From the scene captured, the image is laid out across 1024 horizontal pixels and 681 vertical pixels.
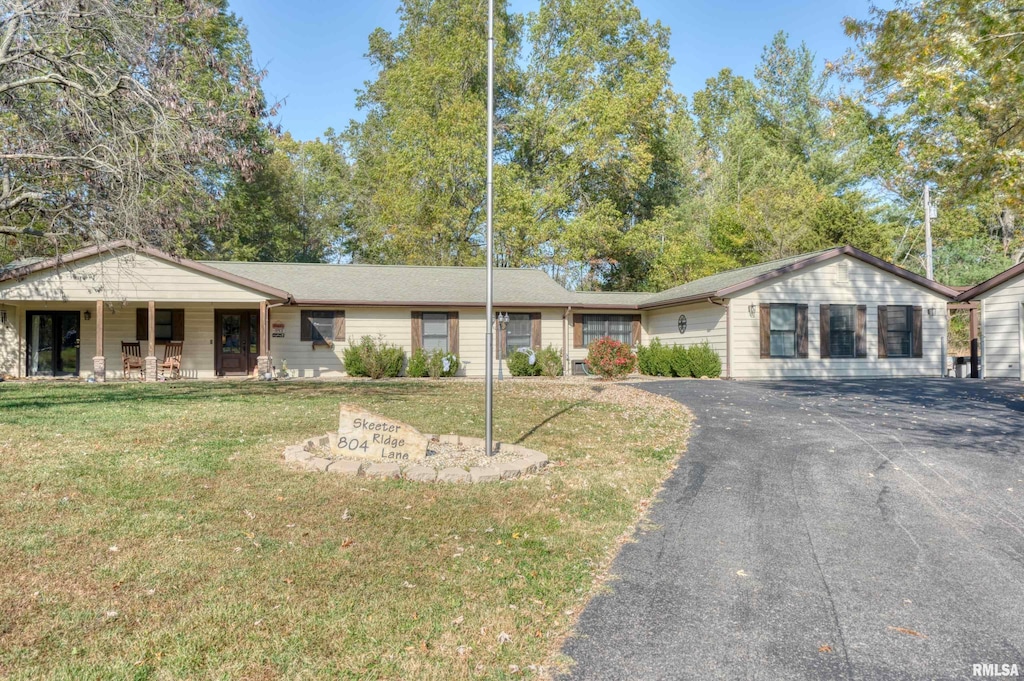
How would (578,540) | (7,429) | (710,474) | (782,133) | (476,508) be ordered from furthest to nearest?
(782,133) < (7,429) < (710,474) < (476,508) < (578,540)

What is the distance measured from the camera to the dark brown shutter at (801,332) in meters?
18.9

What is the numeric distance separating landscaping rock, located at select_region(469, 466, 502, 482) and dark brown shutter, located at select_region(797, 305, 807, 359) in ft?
49.5

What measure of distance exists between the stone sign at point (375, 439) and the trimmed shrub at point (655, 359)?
46.0ft

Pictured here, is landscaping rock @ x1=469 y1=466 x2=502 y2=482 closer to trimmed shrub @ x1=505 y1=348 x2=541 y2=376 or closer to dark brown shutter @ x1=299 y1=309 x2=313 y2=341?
trimmed shrub @ x1=505 y1=348 x2=541 y2=376

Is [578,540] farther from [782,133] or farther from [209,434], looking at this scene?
[782,133]

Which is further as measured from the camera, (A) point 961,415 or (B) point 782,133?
(B) point 782,133

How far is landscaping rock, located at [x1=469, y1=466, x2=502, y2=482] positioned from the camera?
641 cm

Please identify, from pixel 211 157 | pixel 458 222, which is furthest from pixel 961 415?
pixel 458 222

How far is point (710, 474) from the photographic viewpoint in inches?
271

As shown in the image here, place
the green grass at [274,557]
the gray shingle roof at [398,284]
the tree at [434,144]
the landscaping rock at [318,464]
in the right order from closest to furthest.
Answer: the green grass at [274,557] < the landscaping rock at [318,464] < the gray shingle roof at [398,284] < the tree at [434,144]

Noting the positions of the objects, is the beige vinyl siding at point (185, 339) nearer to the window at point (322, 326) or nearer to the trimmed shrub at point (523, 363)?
the window at point (322, 326)

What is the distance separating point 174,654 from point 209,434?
5.81 m

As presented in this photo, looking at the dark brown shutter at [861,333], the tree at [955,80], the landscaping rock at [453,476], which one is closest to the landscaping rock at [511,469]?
the landscaping rock at [453,476]

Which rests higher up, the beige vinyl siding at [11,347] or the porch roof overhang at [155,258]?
the porch roof overhang at [155,258]
